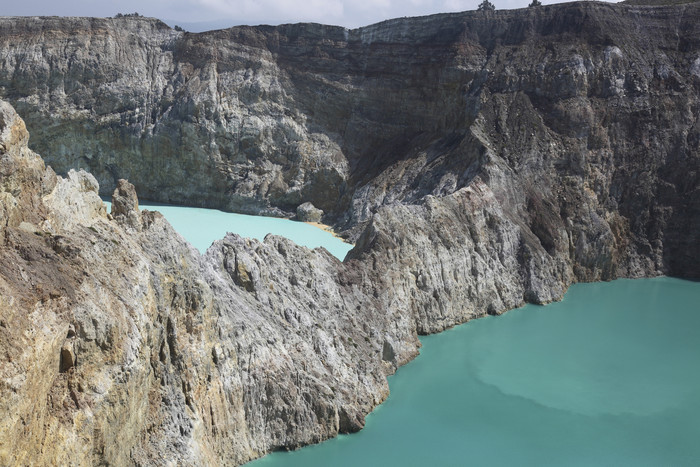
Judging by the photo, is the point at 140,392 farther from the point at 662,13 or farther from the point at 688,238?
the point at 662,13

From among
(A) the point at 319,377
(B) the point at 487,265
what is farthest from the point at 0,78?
(A) the point at 319,377

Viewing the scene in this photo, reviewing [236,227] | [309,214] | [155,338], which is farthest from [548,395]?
[309,214]

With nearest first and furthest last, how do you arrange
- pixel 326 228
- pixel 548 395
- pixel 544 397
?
pixel 544 397 → pixel 548 395 → pixel 326 228

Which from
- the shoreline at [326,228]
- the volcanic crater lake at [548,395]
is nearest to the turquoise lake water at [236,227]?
the shoreline at [326,228]

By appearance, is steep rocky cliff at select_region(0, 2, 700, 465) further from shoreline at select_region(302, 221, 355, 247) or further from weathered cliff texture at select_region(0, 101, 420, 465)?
shoreline at select_region(302, 221, 355, 247)

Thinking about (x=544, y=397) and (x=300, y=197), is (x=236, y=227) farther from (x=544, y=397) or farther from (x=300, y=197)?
(x=544, y=397)

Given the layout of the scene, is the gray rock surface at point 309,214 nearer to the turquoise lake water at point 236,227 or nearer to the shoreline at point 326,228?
the shoreline at point 326,228
